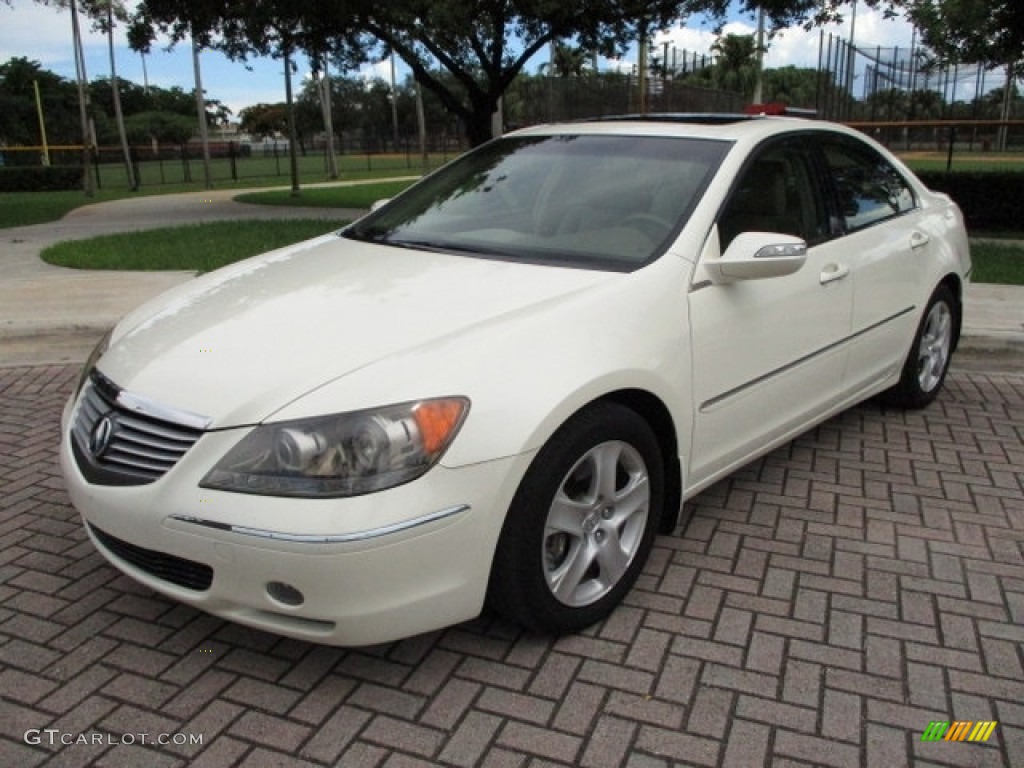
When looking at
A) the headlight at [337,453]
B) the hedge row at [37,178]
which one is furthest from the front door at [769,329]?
the hedge row at [37,178]

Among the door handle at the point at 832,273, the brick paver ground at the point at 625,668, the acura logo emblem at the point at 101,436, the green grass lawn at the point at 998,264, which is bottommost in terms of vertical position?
the brick paver ground at the point at 625,668

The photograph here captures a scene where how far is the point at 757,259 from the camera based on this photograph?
3129mm

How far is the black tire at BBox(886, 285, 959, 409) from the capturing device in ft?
15.8

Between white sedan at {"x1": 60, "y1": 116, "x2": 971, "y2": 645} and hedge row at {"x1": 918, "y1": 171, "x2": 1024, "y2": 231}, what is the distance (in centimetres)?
992

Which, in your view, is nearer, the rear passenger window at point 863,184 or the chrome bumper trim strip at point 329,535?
the chrome bumper trim strip at point 329,535

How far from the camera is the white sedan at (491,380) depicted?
2.37 meters

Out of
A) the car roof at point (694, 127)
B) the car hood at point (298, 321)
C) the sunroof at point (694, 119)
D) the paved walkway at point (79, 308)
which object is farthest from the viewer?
the paved walkway at point (79, 308)

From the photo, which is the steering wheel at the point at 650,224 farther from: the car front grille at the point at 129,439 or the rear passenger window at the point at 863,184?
the car front grille at the point at 129,439

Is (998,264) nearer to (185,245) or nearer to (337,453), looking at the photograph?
(337,453)

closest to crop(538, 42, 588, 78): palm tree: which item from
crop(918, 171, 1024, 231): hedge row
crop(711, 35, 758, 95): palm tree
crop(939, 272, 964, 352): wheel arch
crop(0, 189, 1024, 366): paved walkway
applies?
crop(711, 35, 758, 95): palm tree

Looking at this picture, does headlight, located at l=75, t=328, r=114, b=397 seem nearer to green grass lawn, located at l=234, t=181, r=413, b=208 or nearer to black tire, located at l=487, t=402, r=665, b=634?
black tire, located at l=487, t=402, r=665, b=634

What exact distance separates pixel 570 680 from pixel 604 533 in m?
0.49

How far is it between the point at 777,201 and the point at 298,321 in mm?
2041

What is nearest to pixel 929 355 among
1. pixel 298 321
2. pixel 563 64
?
pixel 298 321
